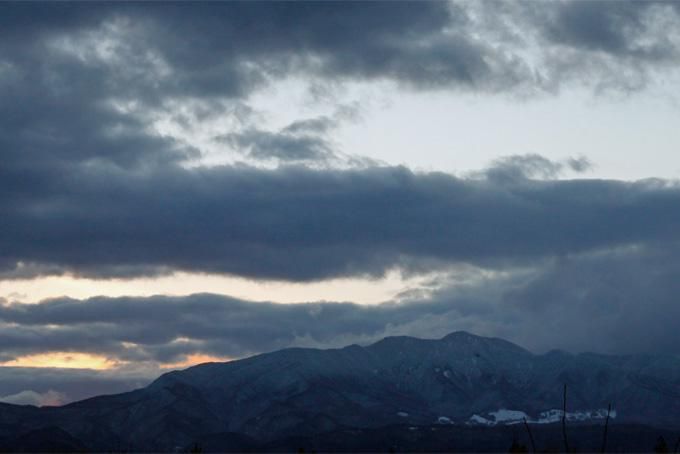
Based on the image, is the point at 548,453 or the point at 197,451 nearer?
the point at 197,451

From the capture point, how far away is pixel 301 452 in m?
114

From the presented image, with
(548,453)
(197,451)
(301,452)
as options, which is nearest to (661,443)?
(548,453)

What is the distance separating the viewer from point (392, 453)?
11112 cm

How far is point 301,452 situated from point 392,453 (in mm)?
10612

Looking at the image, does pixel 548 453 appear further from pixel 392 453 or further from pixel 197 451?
pixel 197 451

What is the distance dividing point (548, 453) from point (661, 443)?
500 inches

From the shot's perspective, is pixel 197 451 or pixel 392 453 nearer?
pixel 197 451

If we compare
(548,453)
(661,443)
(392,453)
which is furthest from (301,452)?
(661,443)

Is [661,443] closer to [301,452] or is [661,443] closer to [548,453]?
[548,453]

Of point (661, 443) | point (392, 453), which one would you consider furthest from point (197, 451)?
point (661, 443)

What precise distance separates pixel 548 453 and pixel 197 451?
3914 centimetres

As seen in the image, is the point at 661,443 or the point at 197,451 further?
the point at 661,443

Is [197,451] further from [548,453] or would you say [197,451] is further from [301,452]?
[548,453]

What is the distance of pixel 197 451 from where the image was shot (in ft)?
339
